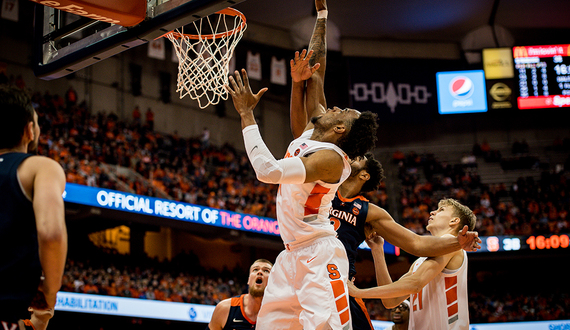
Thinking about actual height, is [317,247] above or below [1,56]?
below

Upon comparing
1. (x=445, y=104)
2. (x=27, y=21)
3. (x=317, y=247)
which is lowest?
(x=317, y=247)

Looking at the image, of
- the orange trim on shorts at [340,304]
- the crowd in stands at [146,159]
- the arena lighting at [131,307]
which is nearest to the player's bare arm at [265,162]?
the orange trim on shorts at [340,304]

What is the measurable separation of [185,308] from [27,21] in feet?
38.5

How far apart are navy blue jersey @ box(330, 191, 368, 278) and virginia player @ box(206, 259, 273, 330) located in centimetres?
118

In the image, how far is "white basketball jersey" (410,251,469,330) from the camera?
14.6 ft

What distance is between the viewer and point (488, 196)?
22344mm

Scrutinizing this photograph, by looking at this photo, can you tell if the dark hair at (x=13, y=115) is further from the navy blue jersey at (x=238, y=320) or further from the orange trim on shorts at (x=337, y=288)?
the navy blue jersey at (x=238, y=320)

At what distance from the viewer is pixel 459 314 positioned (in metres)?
4.47

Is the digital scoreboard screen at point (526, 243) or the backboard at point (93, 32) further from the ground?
the backboard at point (93, 32)

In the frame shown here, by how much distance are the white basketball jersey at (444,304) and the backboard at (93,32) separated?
8.79 ft

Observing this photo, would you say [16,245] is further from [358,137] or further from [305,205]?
[358,137]

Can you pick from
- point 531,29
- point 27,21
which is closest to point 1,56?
point 27,21

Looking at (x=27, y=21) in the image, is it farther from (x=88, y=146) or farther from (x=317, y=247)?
(x=317, y=247)

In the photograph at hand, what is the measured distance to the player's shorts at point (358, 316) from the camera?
169 inches
